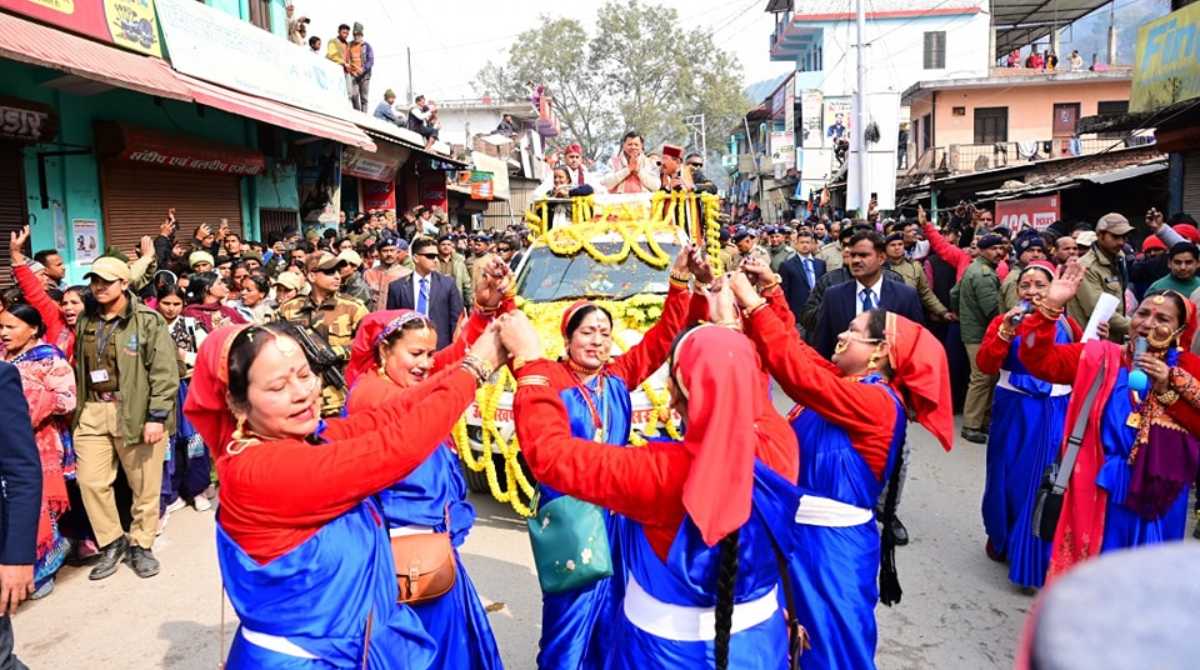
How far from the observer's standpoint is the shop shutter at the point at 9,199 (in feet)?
28.9

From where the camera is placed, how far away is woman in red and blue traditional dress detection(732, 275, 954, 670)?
314cm

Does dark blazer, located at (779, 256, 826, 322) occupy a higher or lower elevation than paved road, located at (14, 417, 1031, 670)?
higher

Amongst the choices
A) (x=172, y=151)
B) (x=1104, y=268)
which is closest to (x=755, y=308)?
(x=1104, y=268)

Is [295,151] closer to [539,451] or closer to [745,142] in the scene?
[539,451]

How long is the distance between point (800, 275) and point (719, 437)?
9338mm

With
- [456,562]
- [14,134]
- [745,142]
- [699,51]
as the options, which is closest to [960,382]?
[456,562]

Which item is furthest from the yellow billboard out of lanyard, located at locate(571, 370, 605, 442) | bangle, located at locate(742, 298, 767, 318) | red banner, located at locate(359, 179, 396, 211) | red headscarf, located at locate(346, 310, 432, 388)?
red banner, located at locate(359, 179, 396, 211)

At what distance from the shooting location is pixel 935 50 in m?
39.9

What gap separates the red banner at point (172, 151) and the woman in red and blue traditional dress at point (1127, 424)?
32.2ft

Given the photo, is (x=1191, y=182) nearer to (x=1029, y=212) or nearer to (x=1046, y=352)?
(x=1029, y=212)

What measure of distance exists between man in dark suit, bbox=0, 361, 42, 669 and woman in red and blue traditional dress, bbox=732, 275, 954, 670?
2434 mm

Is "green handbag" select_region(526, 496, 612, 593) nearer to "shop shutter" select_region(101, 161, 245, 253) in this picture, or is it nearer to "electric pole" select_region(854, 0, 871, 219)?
"shop shutter" select_region(101, 161, 245, 253)

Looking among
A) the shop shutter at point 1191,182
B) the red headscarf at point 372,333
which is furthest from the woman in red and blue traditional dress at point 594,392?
the shop shutter at point 1191,182

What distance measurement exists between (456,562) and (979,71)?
1609 inches
